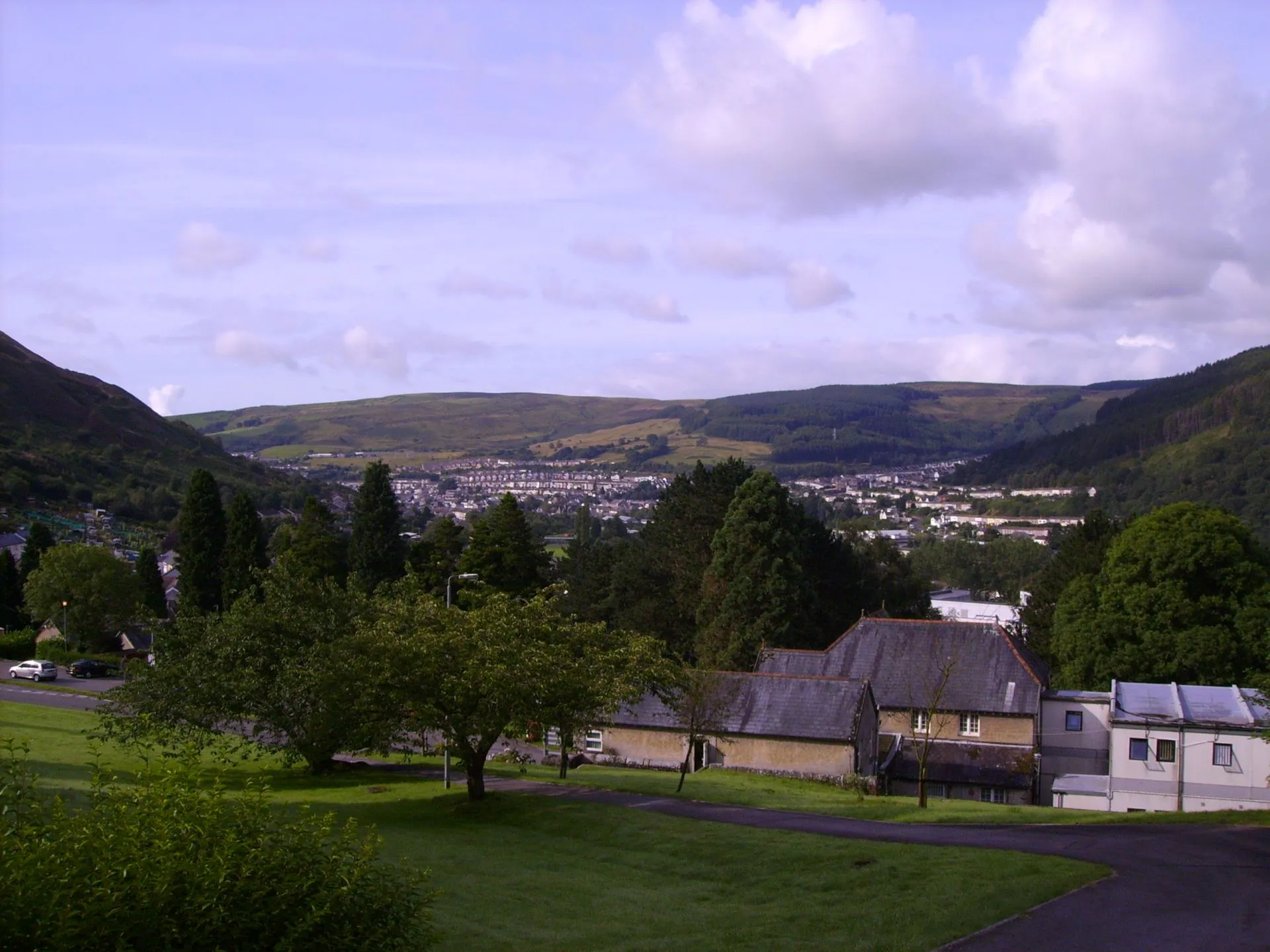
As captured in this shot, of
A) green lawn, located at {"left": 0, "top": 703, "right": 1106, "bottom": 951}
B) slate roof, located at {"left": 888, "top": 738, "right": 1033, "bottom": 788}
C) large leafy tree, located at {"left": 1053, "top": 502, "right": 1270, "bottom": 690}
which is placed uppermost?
large leafy tree, located at {"left": 1053, "top": 502, "right": 1270, "bottom": 690}

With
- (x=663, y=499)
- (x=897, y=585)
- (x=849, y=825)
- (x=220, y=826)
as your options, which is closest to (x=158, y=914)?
(x=220, y=826)

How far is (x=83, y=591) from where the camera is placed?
6325 cm

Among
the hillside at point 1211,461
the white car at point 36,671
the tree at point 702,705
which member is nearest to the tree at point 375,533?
the white car at point 36,671

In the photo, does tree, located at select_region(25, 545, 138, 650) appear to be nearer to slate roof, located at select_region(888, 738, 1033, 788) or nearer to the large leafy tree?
slate roof, located at select_region(888, 738, 1033, 788)

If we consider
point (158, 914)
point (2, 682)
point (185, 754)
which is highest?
point (185, 754)

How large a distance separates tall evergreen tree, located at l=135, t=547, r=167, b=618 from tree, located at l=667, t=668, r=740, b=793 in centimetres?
4135

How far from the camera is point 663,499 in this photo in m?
66.8

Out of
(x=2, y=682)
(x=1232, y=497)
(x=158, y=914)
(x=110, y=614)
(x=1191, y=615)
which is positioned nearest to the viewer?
(x=158, y=914)

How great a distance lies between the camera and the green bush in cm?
883

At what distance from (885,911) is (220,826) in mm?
10681

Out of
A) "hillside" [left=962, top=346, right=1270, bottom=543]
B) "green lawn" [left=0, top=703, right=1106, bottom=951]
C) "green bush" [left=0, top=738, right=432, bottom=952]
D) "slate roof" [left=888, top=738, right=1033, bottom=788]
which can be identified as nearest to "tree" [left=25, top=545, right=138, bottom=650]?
"green lawn" [left=0, top=703, right=1106, bottom=951]

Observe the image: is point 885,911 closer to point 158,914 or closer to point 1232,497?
point 158,914

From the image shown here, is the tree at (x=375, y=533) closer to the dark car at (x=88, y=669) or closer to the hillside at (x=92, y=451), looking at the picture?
the dark car at (x=88, y=669)

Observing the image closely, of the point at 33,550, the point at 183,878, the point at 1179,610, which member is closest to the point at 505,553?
the point at 1179,610
